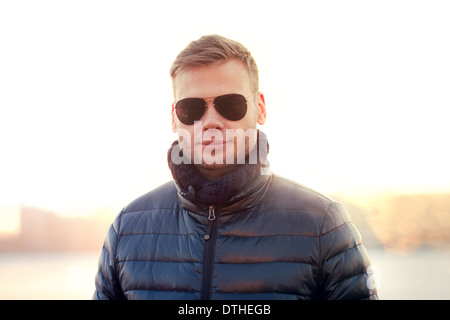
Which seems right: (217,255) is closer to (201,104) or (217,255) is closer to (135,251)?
(135,251)

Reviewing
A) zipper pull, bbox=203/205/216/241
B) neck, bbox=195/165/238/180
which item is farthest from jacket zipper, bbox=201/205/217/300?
neck, bbox=195/165/238/180

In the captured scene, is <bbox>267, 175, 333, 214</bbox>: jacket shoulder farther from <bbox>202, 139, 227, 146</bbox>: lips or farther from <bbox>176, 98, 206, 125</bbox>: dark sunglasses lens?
<bbox>176, 98, 206, 125</bbox>: dark sunglasses lens

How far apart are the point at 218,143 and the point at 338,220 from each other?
71 cm

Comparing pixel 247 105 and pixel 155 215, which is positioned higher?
pixel 247 105

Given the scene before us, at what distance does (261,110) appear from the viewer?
7.20 feet

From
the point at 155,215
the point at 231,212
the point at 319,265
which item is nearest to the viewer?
the point at 319,265

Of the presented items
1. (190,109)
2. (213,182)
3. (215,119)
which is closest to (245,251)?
(213,182)

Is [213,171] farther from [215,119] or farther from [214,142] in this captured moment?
[215,119]

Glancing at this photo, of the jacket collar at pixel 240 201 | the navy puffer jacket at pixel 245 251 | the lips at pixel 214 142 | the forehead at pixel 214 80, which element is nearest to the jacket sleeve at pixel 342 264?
the navy puffer jacket at pixel 245 251

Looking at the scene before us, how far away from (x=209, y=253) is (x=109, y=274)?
597mm

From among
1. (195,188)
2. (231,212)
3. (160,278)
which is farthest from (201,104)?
(160,278)

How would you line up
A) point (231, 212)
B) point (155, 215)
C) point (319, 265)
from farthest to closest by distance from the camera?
point (155, 215), point (231, 212), point (319, 265)

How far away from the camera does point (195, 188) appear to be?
6.47 feet

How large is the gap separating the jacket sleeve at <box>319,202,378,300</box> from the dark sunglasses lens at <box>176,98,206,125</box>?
2.75ft
